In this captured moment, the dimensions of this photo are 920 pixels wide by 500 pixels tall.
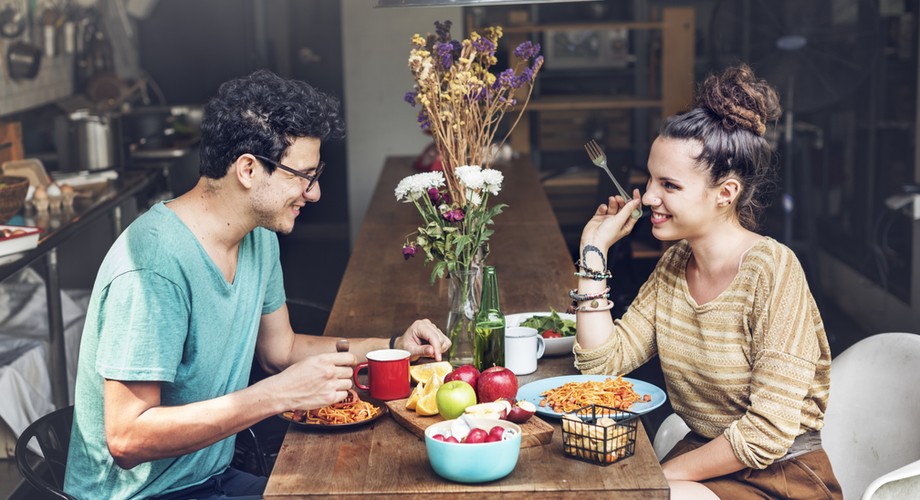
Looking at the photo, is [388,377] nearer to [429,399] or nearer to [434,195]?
[429,399]

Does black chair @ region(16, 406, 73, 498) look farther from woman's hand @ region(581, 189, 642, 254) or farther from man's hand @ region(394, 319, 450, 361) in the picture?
woman's hand @ region(581, 189, 642, 254)

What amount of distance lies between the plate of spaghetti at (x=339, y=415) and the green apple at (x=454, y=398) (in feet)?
0.45

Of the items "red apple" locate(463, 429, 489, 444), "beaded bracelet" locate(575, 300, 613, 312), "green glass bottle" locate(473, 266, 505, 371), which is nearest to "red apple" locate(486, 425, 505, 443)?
"red apple" locate(463, 429, 489, 444)

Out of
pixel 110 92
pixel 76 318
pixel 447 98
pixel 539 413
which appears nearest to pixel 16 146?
pixel 76 318

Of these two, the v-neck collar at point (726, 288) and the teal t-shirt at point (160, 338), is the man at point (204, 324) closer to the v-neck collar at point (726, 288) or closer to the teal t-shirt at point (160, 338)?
the teal t-shirt at point (160, 338)

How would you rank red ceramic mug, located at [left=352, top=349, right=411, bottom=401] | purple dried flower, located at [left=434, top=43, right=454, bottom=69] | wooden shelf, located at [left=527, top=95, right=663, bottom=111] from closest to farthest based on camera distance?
red ceramic mug, located at [left=352, top=349, right=411, bottom=401]
purple dried flower, located at [left=434, top=43, right=454, bottom=69]
wooden shelf, located at [left=527, top=95, right=663, bottom=111]

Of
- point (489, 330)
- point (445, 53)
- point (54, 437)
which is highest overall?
point (445, 53)

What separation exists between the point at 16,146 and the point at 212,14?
3.33 meters

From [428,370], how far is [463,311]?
0.15 m

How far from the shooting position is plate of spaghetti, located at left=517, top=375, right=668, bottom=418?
5.84ft

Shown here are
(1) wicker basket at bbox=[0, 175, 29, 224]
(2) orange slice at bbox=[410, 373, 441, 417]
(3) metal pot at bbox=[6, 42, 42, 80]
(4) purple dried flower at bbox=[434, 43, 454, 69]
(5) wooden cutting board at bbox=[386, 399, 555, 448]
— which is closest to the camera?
(5) wooden cutting board at bbox=[386, 399, 555, 448]

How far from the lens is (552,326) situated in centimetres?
228

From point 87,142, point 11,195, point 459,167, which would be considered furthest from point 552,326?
point 87,142

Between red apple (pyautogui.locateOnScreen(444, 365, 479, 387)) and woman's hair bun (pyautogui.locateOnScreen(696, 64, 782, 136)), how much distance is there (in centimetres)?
64
